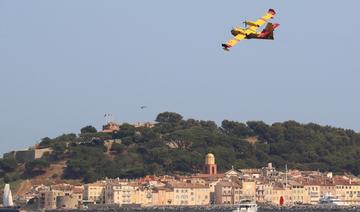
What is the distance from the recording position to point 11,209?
7190 inches

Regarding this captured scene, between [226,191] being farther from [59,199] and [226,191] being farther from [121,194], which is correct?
[59,199]

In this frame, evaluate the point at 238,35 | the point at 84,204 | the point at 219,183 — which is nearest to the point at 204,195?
the point at 219,183

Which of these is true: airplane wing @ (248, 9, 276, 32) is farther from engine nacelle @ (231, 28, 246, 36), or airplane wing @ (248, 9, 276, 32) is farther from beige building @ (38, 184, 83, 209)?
beige building @ (38, 184, 83, 209)

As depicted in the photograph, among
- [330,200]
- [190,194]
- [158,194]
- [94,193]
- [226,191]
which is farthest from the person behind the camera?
[226,191]

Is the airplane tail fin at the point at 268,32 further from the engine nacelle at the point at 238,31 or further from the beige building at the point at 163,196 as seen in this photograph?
the beige building at the point at 163,196

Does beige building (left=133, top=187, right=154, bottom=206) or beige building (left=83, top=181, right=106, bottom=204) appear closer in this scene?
beige building (left=133, top=187, right=154, bottom=206)

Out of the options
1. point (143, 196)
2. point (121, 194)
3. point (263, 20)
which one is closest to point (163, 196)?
point (143, 196)

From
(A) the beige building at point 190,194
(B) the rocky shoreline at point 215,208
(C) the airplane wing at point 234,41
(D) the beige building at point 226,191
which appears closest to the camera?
(C) the airplane wing at point 234,41

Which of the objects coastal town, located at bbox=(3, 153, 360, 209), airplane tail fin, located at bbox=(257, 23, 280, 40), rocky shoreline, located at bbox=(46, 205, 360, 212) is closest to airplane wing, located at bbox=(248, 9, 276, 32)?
airplane tail fin, located at bbox=(257, 23, 280, 40)

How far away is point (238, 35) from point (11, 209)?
116 meters

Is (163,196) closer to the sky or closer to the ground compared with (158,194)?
closer to the ground

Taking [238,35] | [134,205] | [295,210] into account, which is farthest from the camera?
[134,205]

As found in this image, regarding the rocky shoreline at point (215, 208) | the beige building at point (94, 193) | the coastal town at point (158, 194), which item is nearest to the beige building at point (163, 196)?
the coastal town at point (158, 194)

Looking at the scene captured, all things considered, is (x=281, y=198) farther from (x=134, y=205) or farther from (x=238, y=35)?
(x=238, y=35)
